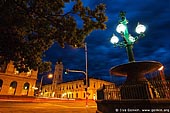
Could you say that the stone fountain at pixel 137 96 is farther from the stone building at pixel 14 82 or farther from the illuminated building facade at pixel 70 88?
the illuminated building facade at pixel 70 88

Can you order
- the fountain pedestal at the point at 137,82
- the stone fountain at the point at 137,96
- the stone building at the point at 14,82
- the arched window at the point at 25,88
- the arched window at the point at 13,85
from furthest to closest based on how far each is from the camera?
the arched window at the point at 25,88 → the arched window at the point at 13,85 → the stone building at the point at 14,82 → the fountain pedestal at the point at 137,82 → the stone fountain at the point at 137,96

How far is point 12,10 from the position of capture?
5906 millimetres

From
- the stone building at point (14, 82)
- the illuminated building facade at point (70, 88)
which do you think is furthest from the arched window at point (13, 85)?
the illuminated building facade at point (70, 88)

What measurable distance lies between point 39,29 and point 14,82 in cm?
3679

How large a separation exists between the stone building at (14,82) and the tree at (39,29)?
1305 inches

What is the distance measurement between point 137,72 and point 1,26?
764cm

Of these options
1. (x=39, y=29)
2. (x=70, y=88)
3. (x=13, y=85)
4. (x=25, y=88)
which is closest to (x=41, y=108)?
(x=39, y=29)

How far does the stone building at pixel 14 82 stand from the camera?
119ft

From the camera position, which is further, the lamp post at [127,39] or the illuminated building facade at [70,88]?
the illuminated building facade at [70,88]

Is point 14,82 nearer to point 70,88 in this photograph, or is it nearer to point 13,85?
point 13,85

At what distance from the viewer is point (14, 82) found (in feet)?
127

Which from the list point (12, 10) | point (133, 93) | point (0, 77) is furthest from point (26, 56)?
point (0, 77)

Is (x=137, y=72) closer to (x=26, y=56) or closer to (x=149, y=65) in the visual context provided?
(x=149, y=65)

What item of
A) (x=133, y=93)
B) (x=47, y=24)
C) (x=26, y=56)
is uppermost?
(x=47, y=24)
